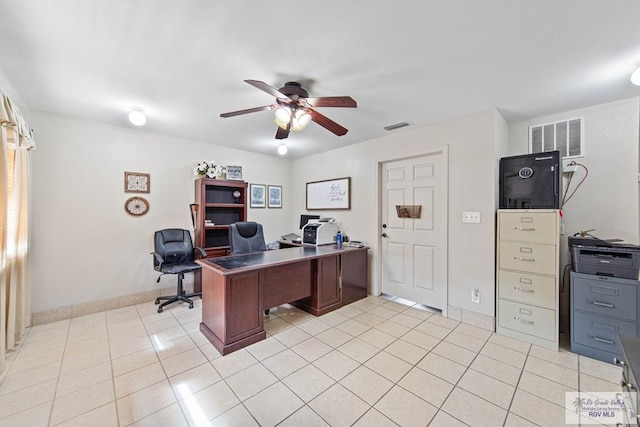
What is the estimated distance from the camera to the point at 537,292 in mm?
2379

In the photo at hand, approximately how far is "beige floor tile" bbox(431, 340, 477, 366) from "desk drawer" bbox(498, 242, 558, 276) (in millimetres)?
960

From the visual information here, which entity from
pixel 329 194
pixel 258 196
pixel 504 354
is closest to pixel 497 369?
pixel 504 354

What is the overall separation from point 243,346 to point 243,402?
693 mm

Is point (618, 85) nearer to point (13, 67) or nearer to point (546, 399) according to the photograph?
point (546, 399)

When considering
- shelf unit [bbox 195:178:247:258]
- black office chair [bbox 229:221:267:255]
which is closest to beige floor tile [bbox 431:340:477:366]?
black office chair [bbox 229:221:267:255]

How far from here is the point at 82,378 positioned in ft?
6.17

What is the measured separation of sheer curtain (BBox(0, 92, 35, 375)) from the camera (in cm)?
186

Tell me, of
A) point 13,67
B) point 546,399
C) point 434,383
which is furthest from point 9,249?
point 546,399

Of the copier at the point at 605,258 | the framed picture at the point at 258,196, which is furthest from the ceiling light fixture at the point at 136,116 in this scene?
the copier at the point at 605,258

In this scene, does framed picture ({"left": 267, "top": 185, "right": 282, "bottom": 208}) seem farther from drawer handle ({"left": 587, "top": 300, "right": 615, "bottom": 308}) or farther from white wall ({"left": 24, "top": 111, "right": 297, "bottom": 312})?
drawer handle ({"left": 587, "top": 300, "right": 615, "bottom": 308})

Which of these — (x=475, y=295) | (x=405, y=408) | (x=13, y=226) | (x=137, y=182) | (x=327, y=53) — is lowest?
(x=405, y=408)

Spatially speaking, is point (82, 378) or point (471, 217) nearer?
point (82, 378)

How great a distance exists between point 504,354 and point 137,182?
4.71 metres

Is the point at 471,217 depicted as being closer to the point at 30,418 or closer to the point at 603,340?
the point at 603,340
